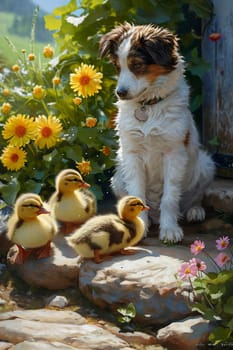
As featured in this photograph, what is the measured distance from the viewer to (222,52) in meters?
6.11

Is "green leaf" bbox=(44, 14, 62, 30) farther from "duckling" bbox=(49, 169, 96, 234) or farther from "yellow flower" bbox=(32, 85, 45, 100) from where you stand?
"duckling" bbox=(49, 169, 96, 234)

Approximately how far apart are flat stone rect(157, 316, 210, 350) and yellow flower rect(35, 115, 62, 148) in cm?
243

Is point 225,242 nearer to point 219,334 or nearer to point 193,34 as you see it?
point 219,334

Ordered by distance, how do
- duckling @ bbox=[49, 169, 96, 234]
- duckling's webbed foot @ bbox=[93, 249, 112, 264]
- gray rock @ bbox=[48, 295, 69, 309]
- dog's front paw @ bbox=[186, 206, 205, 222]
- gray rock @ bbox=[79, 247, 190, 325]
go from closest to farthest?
1. gray rock @ bbox=[79, 247, 190, 325]
2. gray rock @ bbox=[48, 295, 69, 309]
3. duckling's webbed foot @ bbox=[93, 249, 112, 264]
4. duckling @ bbox=[49, 169, 96, 234]
5. dog's front paw @ bbox=[186, 206, 205, 222]

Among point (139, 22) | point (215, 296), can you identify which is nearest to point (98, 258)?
point (215, 296)

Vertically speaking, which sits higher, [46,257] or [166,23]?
[166,23]

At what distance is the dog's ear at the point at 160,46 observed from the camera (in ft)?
15.1

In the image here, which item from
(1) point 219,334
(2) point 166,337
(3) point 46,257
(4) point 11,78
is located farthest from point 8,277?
(4) point 11,78

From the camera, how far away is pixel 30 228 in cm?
447

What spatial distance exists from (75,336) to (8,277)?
126 centimetres

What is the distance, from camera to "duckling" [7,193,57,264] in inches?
173

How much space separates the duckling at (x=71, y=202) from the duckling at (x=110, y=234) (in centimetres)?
49

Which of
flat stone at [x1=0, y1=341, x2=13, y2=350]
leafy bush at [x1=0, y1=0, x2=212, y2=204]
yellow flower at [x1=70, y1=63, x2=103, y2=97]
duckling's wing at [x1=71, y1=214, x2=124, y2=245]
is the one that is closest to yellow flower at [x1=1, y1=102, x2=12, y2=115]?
leafy bush at [x1=0, y1=0, x2=212, y2=204]

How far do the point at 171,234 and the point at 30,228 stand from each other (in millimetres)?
1077
